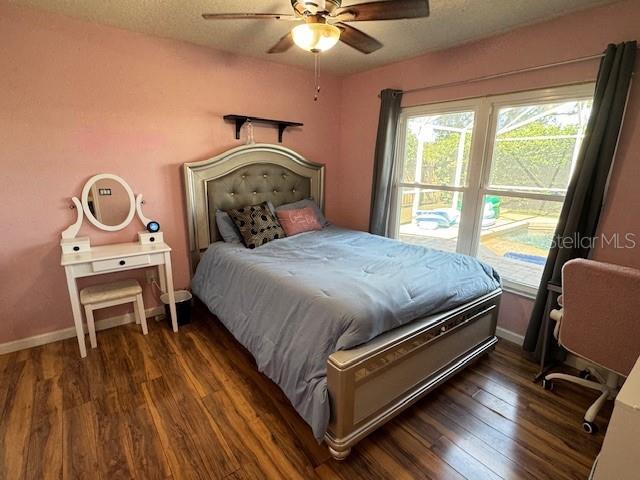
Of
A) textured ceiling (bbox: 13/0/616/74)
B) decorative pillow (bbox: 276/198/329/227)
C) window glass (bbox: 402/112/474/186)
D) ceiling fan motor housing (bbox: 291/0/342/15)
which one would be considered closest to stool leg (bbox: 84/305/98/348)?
decorative pillow (bbox: 276/198/329/227)

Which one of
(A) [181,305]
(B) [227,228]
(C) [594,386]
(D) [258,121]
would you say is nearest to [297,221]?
(B) [227,228]

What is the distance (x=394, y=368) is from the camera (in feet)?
5.37

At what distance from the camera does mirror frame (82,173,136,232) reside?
7.77 feet

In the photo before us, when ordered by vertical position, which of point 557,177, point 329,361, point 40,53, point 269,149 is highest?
point 40,53

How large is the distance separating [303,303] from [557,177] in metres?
2.04

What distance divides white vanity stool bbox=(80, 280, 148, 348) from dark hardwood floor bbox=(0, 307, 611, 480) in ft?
0.87

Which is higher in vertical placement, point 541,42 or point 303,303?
point 541,42

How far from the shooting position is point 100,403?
184cm

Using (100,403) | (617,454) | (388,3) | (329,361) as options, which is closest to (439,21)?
(388,3)

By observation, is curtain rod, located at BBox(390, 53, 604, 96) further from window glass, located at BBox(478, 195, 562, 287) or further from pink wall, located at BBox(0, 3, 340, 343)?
pink wall, located at BBox(0, 3, 340, 343)

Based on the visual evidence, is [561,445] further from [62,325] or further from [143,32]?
[143,32]

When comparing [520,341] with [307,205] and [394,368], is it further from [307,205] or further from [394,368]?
[307,205]

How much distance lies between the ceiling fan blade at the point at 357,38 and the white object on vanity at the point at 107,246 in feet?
6.33

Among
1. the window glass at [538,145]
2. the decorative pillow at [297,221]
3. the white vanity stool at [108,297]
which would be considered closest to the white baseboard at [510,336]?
the window glass at [538,145]
